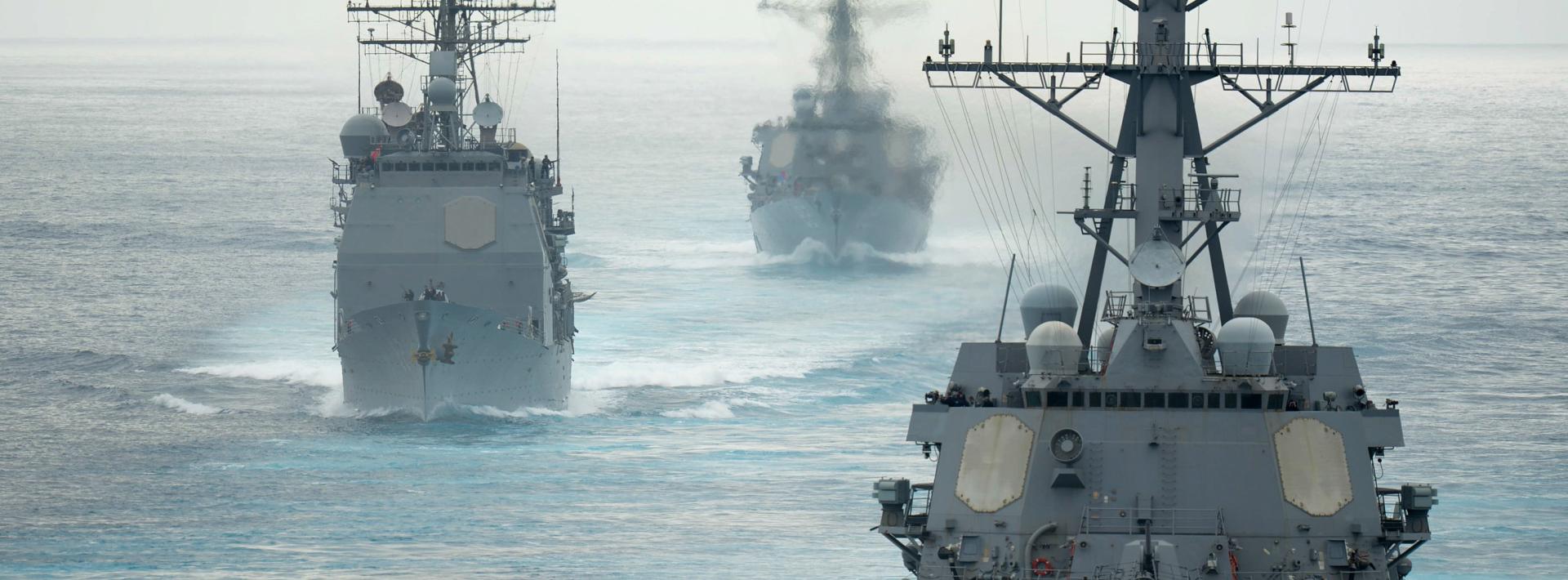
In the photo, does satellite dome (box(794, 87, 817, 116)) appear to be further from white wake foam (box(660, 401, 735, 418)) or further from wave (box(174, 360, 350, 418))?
white wake foam (box(660, 401, 735, 418))

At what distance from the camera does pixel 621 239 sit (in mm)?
98938

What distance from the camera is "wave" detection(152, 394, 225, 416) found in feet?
191

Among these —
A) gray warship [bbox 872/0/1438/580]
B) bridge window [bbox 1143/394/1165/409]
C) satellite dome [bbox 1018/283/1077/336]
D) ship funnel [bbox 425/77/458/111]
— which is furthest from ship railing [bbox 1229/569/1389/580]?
ship funnel [bbox 425/77/458/111]

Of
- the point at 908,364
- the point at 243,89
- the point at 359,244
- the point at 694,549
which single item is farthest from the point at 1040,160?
the point at 243,89

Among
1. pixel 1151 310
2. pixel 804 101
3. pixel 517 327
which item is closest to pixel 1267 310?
pixel 1151 310

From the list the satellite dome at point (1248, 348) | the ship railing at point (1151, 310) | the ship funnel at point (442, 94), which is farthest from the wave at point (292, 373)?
the satellite dome at point (1248, 348)

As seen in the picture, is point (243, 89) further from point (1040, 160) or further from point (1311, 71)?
point (1311, 71)

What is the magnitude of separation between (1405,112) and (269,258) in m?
84.4

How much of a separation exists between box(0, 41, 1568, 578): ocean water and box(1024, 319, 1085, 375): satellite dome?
13320 mm

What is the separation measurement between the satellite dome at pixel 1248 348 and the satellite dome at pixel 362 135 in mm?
35935

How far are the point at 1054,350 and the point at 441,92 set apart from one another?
34249 mm

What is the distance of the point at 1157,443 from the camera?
26.1 metres

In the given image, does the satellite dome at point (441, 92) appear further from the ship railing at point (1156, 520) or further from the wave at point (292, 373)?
the ship railing at point (1156, 520)

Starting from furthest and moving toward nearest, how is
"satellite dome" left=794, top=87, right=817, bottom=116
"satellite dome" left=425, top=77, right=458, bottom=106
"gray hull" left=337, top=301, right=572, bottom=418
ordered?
"satellite dome" left=794, top=87, right=817, bottom=116 → "satellite dome" left=425, top=77, right=458, bottom=106 → "gray hull" left=337, top=301, right=572, bottom=418
